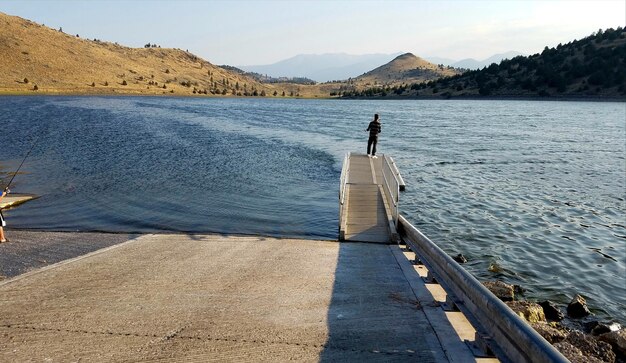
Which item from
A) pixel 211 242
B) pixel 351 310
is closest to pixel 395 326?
pixel 351 310

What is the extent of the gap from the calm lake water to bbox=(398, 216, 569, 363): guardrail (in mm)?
4940

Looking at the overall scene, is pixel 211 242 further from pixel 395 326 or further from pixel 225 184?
pixel 225 184

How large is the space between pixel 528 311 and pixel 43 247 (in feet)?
33.0

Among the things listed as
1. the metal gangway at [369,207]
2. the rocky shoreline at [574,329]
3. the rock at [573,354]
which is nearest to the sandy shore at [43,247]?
the metal gangway at [369,207]

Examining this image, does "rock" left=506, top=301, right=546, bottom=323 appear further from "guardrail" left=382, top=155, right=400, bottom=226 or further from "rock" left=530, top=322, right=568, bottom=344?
"guardrail" left=382, top=155, right=400, bottom=226

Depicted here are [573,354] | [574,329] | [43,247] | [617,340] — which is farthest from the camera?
[43,247]

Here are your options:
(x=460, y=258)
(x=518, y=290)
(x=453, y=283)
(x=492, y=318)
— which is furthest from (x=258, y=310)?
(x=460, y=258)

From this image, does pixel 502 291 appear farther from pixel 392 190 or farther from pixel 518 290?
pixel 392 190

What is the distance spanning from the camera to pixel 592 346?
7078 mm

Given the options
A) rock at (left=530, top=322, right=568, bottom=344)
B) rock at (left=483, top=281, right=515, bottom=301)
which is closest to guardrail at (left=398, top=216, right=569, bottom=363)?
rock at (left=530, top=322, right=568, bottom=344)

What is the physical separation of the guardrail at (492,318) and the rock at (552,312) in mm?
3369

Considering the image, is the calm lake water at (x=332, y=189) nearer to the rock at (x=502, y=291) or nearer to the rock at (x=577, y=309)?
the rock at (x=577, y=309)

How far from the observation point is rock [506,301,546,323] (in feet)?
26.8

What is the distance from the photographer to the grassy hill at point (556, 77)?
9631 cm
